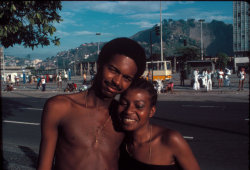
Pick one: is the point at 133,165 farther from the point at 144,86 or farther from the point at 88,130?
the point at 144,86

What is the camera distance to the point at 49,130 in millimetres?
1720

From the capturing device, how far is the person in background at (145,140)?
1.74 metres

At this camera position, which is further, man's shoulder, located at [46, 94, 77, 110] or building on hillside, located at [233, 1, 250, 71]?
building on hillside, located at [233, 1, 250, 71]

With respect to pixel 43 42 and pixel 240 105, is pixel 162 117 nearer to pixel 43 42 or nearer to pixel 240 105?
pixel 240 105

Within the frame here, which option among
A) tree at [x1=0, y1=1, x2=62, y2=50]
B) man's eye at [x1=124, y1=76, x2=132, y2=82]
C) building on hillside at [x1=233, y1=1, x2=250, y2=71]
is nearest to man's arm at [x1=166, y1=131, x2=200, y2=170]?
man's eye at [x1=124, y1=76, x2=132, y2=82]

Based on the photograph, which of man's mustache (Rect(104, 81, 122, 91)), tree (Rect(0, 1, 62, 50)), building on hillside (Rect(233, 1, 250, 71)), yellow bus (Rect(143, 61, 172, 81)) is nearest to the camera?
man's mustache (Rect(104, 81, 122, 91))

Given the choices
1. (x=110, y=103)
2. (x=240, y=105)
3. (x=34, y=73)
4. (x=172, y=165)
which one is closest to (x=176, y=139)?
(x=172, y=165)

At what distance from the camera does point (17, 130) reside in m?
8.38

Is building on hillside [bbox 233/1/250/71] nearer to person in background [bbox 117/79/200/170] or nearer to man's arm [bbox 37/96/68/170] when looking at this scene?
person in background [bbox 117/79/200/170]

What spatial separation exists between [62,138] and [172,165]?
77 cm

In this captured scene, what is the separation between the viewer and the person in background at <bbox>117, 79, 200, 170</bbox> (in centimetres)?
174

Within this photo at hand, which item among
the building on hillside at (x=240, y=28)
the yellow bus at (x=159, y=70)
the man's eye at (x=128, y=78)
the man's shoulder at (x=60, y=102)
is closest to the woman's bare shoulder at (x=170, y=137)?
the man's eye at (x=128, y=78)

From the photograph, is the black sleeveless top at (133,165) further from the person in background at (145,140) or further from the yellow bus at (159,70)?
the yellow bus at (159,70)

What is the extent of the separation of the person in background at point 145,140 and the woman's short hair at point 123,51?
0.16m
